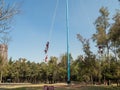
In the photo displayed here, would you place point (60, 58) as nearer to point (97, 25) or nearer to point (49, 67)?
point (49, 67)

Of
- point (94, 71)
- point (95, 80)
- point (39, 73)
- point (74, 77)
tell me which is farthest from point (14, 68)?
point (94, 71)

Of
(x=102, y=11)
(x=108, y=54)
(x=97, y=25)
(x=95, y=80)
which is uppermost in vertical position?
(x=102, y=11)

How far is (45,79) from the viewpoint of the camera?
67.3 meters

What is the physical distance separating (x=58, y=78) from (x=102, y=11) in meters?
30.7

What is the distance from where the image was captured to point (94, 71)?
36.5 meters

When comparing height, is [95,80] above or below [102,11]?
below

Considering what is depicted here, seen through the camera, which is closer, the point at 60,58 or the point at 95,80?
the point at 95,80

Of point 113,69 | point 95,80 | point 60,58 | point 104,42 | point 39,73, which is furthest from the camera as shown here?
point 39,73

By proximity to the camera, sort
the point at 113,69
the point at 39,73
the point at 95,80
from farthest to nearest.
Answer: the point at 39,73 < the point at 95,80 < the point at 113,69

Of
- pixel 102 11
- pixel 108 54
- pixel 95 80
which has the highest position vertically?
pixel 102 11

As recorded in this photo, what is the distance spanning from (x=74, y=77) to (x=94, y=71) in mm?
25544

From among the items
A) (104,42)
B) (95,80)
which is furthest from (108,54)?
(95,80)

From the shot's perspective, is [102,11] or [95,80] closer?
[102,11]

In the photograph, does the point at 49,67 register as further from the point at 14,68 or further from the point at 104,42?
the point at 104,42
